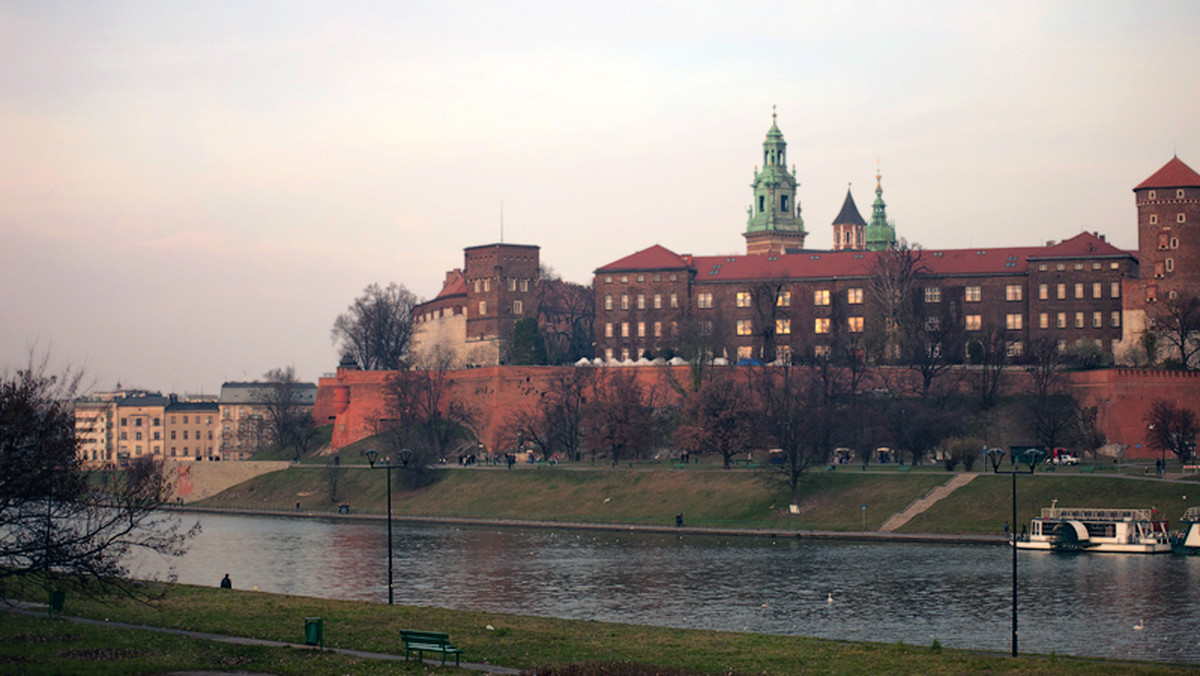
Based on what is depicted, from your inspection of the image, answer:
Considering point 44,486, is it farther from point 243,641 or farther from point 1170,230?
point 1170,230

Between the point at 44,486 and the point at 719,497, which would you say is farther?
the point at 719,497

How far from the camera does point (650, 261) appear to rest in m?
108

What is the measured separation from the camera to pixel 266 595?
3744cm

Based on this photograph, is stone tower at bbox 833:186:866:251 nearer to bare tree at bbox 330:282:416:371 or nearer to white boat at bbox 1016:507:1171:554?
bare tree at bbox 330:282:416:371

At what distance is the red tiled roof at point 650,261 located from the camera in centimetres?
10731

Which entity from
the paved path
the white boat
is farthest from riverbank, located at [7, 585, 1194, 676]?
the white boat

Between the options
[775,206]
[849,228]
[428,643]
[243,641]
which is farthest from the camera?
[849,228]

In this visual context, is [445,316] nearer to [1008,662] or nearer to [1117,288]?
[1117,288]

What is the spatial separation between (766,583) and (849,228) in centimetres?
13437

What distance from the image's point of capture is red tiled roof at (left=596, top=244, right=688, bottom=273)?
352ft

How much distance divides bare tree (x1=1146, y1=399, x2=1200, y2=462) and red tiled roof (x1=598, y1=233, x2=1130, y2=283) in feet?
75.0

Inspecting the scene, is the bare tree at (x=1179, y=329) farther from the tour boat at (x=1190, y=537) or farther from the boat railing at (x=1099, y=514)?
the tour boat at (x=1190, y=537)

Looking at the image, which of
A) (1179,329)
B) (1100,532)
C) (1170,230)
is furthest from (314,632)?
(1170,230)

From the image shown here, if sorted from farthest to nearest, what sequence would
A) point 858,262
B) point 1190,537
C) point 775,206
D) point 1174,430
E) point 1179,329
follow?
point 775,206 < point 858,262 < point 1179,329 < point 1174,430 < point 1190,537
